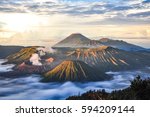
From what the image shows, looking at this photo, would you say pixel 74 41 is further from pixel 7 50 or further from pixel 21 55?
pixel 7 50

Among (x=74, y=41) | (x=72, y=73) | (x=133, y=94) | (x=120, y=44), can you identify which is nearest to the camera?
(x=133, y=94)

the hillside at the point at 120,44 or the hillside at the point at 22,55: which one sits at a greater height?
the hillside at the point at 120,44

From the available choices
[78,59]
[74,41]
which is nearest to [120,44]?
[78,59]

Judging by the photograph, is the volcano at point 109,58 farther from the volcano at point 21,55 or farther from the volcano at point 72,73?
the volcano at point 21,55

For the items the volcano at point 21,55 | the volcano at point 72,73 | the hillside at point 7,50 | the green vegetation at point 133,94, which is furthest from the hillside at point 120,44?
the green vegetation at point 133,94

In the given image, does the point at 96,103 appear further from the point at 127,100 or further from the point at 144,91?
the point at 144,91

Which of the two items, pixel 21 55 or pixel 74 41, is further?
pixel 21 55
